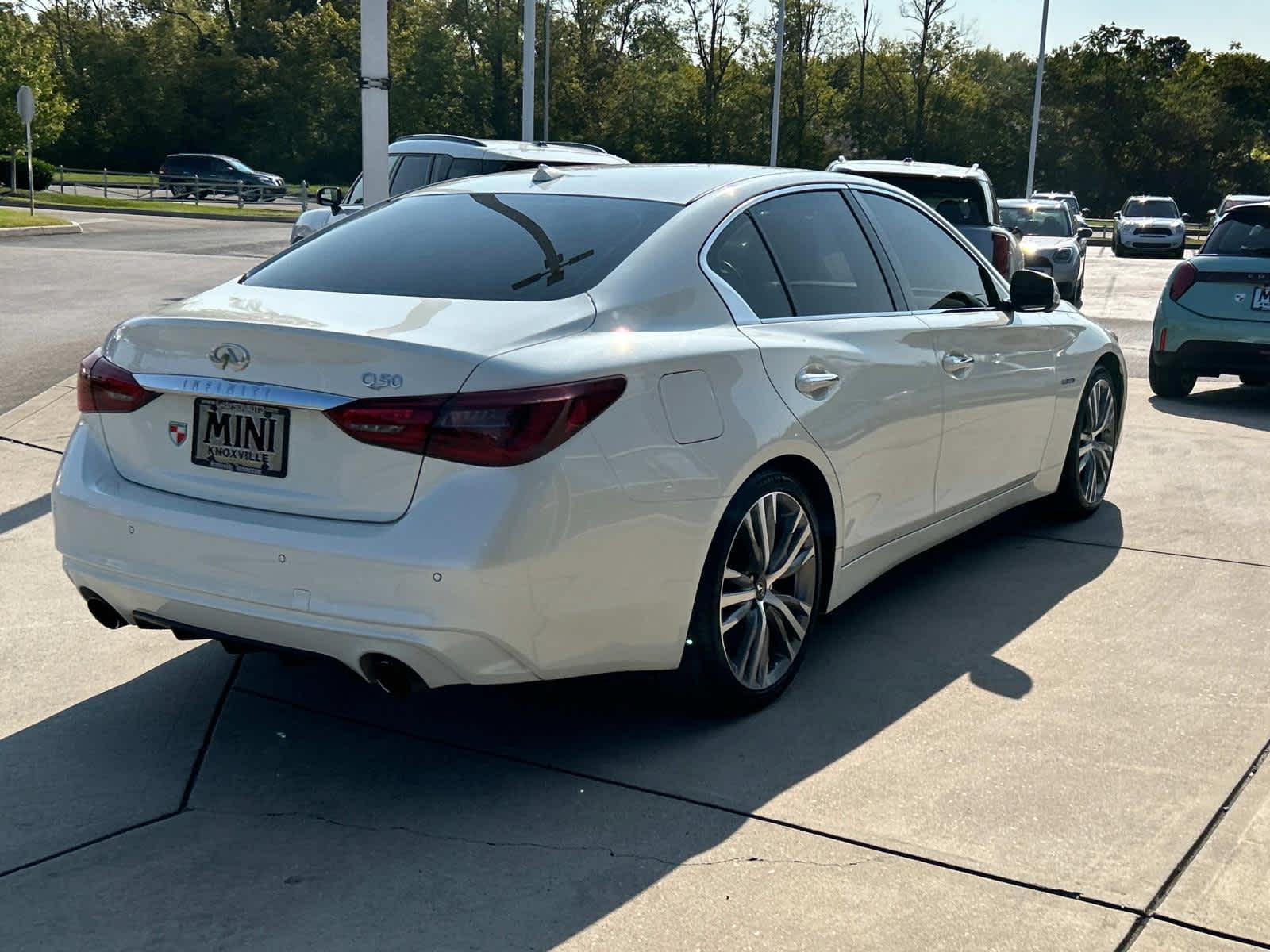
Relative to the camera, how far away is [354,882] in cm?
338

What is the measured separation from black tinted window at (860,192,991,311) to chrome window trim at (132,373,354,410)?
8.16 ft

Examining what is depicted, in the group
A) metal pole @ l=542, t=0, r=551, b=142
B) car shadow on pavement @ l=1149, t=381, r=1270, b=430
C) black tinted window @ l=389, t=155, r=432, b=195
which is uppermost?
metal pole @ l=542, t=0, r=551, b=142

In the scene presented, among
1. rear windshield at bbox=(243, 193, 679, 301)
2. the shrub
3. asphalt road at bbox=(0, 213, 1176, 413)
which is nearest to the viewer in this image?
rear windshield at bbox=(243, 193, 679, 301)

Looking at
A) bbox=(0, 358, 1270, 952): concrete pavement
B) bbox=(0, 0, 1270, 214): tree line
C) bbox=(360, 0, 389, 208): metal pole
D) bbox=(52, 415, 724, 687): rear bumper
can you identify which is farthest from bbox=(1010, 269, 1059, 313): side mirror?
bbox=(0, 0, 1270, 214): tree line

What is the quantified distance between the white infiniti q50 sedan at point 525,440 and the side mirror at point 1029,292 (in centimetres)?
100

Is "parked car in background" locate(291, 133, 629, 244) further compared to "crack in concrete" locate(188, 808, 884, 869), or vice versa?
"parked car in background" locate(291, 133, 629, 244)

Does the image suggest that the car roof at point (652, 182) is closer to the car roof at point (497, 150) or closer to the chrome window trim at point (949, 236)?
the chrome window trim at point (949, 236)

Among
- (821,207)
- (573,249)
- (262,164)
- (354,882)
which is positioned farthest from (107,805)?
(262,164)

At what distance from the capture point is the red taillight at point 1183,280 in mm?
11281

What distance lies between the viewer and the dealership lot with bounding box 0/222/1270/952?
325cm

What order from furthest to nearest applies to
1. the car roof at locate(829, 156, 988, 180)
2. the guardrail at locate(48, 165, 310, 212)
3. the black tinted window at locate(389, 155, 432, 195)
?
the guardrail at locate(48, 165, 310, 212) < the black tinted window at locate(389, 155, 432, 195) < the car roof at locate(829, 156, 988, 180)

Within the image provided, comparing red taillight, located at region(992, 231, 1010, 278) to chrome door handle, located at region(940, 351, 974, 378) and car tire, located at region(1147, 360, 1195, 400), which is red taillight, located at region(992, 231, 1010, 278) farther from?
chrome door handle, located at region(940, 351, 974, 378)

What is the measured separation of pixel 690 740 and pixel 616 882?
0.91 m

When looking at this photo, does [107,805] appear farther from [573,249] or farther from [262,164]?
[262,164]
